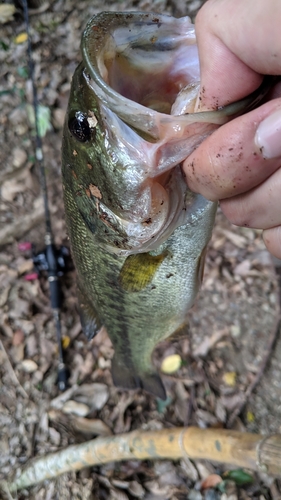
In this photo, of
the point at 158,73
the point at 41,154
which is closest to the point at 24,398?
the point at 41,154

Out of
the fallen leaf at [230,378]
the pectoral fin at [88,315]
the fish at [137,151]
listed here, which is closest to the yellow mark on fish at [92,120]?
the fish at [137,151]

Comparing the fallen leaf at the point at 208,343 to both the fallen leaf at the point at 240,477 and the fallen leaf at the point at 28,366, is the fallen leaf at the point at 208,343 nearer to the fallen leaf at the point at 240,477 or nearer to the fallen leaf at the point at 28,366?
the fallen leaf at the point at 240,477

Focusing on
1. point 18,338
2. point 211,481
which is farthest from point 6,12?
point 211,481

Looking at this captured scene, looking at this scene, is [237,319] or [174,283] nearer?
[174,283]

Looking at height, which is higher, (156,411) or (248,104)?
(248,104)

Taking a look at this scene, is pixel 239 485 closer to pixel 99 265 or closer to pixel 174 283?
pixel 174 283

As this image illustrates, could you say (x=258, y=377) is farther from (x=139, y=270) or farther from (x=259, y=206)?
(x=259, y=206)

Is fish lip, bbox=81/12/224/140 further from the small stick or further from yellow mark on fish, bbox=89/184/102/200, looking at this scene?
the small stick

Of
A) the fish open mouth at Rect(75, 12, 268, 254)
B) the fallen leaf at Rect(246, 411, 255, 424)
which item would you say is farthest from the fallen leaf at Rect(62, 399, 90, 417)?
the fish open mouth at Rect(75, 12, 268, 254)
